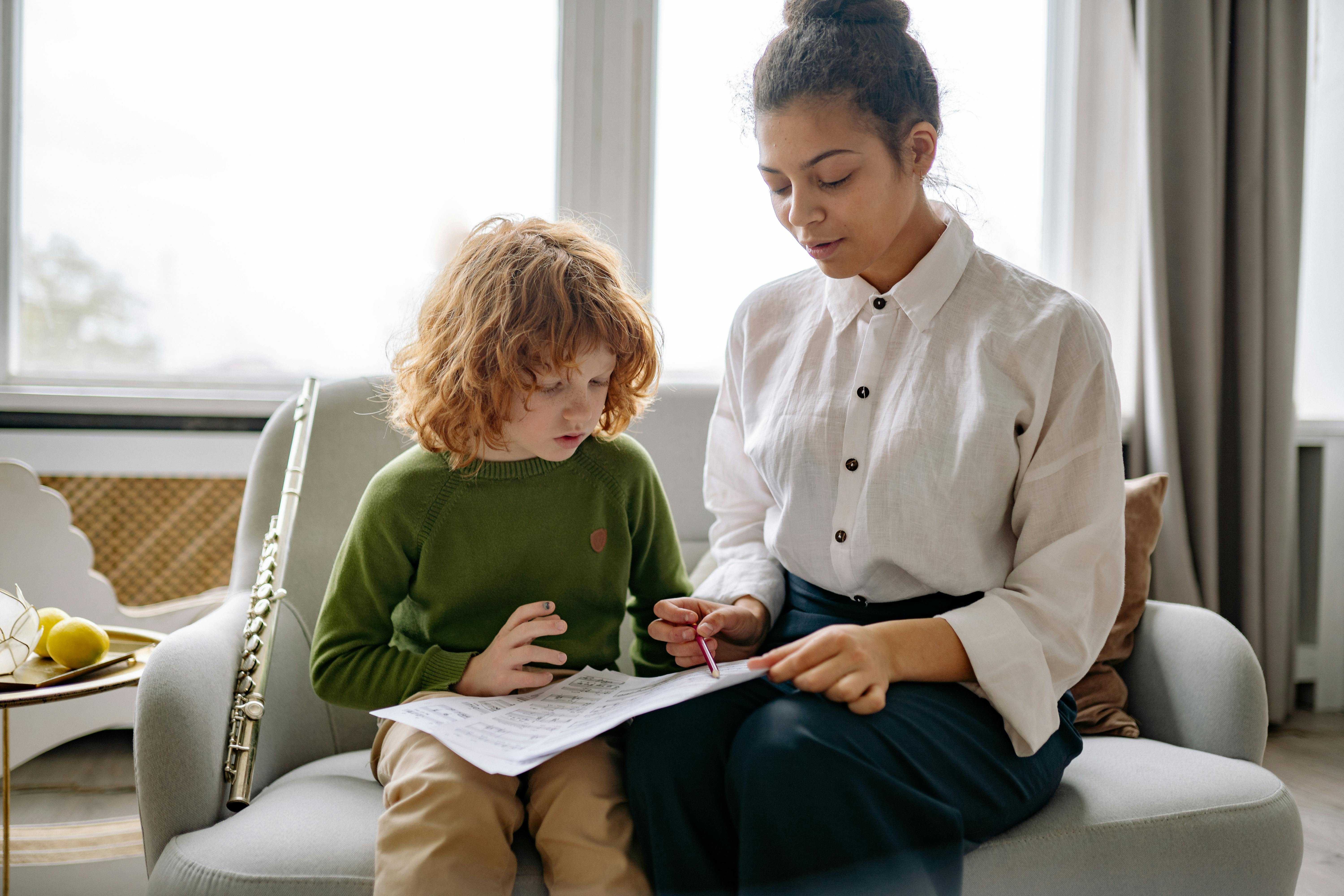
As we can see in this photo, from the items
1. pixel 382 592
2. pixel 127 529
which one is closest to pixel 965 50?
pixel 382 592

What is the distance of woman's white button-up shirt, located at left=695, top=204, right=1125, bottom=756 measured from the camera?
943mm

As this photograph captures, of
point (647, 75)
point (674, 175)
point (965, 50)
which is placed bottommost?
point (674, 175)

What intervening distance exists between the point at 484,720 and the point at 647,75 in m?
1.90

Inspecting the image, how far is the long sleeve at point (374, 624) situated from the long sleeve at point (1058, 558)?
0.58m

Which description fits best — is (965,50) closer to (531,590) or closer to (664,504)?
(664,504)

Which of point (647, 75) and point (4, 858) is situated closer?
point (4, 858)

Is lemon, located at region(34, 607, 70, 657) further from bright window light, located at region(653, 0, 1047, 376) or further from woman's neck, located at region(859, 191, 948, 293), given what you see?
bright window light, located at region(653, 0, 1047, 376)

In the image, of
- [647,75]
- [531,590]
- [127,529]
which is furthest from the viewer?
[647,75]

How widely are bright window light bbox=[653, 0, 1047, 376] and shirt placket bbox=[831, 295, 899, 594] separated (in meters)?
1.28

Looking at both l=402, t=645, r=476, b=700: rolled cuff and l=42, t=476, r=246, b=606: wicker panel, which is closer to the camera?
l=402, t=645, r=476, b=700: rolled cuff

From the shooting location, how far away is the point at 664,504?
1205 mm

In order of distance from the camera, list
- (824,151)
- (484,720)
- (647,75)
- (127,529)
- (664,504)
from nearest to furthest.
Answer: (484,720) < (824,151) < (664,504) < (127,529) < (647,75)

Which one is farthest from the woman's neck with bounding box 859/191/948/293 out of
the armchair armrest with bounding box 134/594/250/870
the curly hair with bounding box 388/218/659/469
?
the armchair armrest with bounding box 134/594/250/870

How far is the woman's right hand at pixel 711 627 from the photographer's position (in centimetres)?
102
